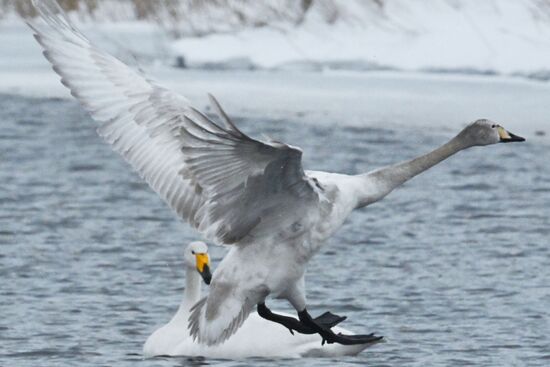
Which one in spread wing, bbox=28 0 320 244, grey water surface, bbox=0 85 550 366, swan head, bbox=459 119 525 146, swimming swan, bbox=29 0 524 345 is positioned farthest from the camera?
grey water surface, bbox=0 85 550 366

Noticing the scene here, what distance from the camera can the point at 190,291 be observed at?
9422 mm

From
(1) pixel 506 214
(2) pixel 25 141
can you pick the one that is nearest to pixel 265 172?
(1) pixel 506 214

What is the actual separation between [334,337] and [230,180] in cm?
150

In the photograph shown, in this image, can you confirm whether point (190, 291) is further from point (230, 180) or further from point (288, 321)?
point (230, 180)

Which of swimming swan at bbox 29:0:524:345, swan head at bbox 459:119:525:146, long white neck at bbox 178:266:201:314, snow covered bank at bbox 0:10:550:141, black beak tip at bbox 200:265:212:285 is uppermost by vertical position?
swan head at bbox 459:119:525:146

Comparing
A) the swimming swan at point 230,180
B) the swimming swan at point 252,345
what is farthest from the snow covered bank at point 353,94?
the swimming swan at point 230,180

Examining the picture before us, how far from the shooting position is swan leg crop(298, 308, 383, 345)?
8.23m

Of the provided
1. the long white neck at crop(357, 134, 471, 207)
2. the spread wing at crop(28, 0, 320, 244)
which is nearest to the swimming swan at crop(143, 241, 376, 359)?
the spread wing at crop(28, 0, 320, 244)

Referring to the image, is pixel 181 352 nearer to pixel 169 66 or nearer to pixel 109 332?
pixel 109 332

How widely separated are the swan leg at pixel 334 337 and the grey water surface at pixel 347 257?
0.12 metres

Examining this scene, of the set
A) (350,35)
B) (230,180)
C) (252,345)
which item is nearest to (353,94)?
(350,35)

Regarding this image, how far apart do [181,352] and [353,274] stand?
2210 mm

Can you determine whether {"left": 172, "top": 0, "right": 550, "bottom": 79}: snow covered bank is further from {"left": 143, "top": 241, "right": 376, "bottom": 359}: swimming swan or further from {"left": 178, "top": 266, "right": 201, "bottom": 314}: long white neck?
{"left": 143, "top": 241, "right": 376, "bottom": 359}: swimming swan

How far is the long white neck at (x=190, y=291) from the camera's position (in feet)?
30.3
